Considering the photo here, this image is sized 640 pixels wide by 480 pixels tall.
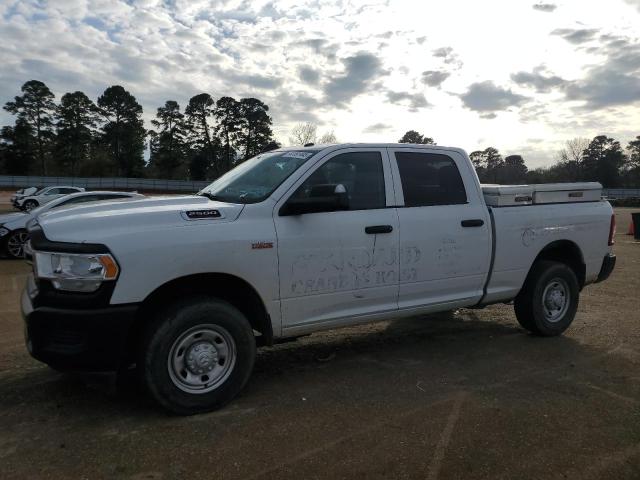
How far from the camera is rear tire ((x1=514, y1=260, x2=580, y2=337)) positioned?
5801mm

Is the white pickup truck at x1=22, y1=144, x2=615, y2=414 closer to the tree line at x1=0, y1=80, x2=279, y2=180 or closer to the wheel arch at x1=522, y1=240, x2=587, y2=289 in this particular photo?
the wheel arch at x1=522, y1=240, x2=587, y2=289

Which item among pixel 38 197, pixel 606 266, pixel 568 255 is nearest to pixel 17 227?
pixel 568 255

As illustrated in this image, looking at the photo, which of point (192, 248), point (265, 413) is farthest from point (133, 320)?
point (265, 413)

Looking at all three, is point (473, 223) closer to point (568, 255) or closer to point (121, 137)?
point (568, 255)

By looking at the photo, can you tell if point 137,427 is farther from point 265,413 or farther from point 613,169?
point 613,169

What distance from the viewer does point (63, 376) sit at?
14.9 ft

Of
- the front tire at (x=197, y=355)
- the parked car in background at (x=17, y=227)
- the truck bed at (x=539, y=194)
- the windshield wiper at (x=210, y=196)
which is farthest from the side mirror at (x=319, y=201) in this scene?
the parked car in background at (x=17, y=227)

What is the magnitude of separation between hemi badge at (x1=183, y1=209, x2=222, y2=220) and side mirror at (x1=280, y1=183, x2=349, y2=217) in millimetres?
512

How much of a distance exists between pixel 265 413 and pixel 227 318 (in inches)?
29.7

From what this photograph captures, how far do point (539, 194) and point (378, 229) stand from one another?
2.29 m

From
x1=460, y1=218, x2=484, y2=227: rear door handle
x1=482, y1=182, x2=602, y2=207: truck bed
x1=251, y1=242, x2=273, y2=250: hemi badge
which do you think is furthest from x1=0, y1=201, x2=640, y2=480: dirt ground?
x1=482, y1=182, x2=602, y2=207: truck bed

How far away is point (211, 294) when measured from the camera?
4.05 meters

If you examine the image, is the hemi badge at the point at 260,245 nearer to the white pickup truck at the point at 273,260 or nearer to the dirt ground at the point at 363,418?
the white pickup truck at the point at 273,260

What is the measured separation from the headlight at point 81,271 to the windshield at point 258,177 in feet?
4.10
